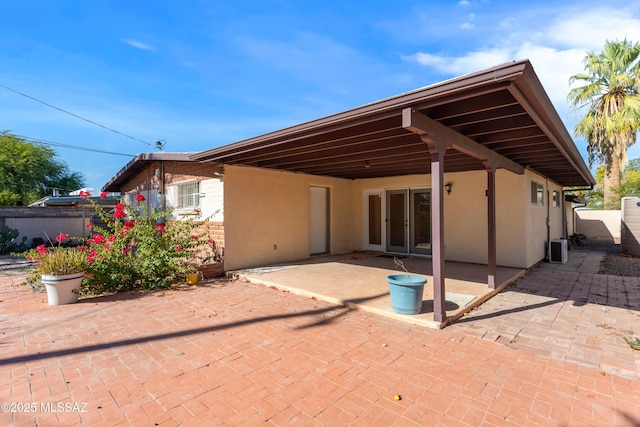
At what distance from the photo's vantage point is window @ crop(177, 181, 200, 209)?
8.05 m

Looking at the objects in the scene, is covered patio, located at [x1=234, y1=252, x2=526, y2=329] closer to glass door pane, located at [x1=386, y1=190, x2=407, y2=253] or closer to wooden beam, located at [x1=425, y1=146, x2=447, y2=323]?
wooden beam, located at [x1=425, y1=146, x2=447, y2=323]

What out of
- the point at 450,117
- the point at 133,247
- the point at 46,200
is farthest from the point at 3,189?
the point at 450,117

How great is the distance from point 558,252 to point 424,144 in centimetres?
641

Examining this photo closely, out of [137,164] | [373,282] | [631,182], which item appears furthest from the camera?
[631,182]

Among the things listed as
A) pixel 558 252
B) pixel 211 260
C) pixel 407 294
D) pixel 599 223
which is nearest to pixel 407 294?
pixel 407 294

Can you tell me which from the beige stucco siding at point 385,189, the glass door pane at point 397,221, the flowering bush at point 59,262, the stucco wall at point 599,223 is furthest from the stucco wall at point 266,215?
the stucco wall at point 599,223

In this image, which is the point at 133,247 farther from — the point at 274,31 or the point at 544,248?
the point at 544,248

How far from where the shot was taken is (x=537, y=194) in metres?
8.71

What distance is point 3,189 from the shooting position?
1891 cm

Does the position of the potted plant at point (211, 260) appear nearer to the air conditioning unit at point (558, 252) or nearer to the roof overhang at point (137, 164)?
the roof overhang at point (137, 164)

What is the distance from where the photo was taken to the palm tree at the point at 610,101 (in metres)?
11.7

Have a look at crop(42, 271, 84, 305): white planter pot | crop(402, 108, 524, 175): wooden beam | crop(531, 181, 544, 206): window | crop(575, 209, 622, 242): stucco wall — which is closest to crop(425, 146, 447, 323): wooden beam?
crop(402, 108, 524, 175): wooden beam

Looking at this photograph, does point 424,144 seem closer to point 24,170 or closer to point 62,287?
point 62,287

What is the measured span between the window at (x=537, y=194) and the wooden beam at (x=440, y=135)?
3.71 metres
